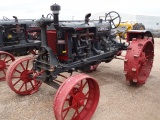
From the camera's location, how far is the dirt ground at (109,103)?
3066 millimetres

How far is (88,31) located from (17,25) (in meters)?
2.80

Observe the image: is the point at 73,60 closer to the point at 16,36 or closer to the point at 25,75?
the point at 25,75

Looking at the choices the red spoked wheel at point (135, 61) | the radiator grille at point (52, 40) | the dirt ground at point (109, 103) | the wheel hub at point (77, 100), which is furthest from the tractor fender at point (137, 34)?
the wheel hub at point (77, 100)

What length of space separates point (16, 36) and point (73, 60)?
9.52ft

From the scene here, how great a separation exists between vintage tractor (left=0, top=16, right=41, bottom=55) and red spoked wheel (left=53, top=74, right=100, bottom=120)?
9.83ft

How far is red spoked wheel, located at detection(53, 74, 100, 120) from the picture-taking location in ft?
8.18

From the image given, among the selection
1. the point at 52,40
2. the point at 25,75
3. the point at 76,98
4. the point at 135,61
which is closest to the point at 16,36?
the point at 25,75

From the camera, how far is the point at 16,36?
581 cm

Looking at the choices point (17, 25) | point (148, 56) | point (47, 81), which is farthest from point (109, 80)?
point (17, 25)

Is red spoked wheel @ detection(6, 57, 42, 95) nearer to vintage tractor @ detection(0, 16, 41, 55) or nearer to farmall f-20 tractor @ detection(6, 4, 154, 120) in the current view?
farmall f-20 tractor @ detection(6, 4, 154, 120)

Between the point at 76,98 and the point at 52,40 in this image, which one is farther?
the point at 52,40

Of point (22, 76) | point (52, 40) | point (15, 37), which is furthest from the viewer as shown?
point (15, 37)

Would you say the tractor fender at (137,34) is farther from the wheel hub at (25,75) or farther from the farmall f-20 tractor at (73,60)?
the wheel hub at (25,75)

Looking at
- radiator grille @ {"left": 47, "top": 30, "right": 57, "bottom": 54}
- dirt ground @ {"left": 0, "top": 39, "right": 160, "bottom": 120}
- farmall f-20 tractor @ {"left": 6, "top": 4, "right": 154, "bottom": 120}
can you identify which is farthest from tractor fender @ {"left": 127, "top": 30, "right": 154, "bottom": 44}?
radiator grille @ {"left": 47, "top": 30, "right": 57, "bottom": 54}
